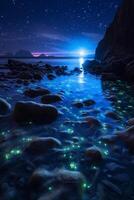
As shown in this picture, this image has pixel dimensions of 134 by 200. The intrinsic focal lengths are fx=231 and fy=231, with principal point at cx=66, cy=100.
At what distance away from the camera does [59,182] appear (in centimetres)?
250

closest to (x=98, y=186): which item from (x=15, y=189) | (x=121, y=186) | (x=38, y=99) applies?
(x=121, y=186)

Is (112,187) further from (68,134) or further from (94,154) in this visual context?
(68,134)

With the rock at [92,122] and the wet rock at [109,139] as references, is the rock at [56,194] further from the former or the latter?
the rock at [92,122]

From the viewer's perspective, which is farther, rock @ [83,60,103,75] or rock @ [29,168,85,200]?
rock @ [83,60,103,75]

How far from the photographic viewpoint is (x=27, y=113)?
4.84 metres

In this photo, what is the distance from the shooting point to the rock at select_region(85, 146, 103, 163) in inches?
123

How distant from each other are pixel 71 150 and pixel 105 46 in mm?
50607

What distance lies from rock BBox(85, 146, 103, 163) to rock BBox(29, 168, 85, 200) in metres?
0.49

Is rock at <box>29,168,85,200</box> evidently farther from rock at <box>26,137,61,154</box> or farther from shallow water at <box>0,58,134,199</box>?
rock at <box>26,137,61,154</box>

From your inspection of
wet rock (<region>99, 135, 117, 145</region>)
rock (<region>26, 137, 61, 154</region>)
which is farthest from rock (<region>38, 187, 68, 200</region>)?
wet rock (<region>99, 135, 117, 145</region>)

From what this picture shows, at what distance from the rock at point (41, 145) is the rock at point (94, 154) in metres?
0.51

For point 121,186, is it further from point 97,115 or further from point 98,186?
point 97,115

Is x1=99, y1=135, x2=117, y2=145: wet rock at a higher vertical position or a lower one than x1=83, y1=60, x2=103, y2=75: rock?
higher

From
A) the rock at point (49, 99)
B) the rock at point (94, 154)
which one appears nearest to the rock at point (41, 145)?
the rock at point (94, 154)
